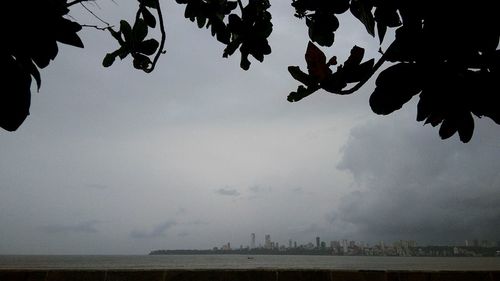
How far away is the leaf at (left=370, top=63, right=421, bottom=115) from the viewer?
2.75 feet

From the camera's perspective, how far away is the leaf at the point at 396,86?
84 centimetres

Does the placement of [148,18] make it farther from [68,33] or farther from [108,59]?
[68,33]

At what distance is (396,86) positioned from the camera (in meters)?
0.85

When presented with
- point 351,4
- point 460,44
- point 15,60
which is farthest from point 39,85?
point 351,4

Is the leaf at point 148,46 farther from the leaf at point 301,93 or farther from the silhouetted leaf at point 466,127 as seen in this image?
the silhouetted leaf at point 466,127

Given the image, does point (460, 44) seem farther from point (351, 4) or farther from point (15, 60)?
point (15, 60)

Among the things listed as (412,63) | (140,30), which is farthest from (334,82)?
(140,30)

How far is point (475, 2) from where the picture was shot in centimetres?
81

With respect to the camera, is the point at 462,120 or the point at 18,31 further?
the point at 462,120
